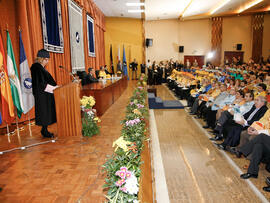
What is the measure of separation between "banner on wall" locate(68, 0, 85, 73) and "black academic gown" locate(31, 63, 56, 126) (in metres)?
4.70

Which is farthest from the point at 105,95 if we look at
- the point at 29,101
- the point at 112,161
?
the point at 112,161

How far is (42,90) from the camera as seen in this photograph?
3.25 meters

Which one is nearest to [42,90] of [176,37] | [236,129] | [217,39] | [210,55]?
[236,129]

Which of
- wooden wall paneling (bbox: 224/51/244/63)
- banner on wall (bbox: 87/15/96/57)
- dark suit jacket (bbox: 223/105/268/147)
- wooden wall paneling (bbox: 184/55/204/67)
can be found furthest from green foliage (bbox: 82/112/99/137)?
wooden wall paneling (bbox: 224/51/244/63)

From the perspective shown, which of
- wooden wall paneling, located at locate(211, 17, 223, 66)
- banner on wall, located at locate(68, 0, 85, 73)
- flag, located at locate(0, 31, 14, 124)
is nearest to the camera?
flag, located at locate(0, 31, 14, 124)

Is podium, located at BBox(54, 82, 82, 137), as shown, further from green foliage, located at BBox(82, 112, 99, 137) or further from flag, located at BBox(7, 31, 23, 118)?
flag, located at BBox(7, 31, 23, 118)

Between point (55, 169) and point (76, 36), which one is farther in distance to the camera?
point (76, 36)

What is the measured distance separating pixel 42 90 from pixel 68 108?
0.50m

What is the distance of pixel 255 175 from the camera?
2637mm

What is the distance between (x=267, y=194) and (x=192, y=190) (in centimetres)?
83

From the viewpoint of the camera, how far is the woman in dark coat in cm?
316

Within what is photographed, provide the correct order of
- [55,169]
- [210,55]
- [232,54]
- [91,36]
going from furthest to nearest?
[210,55], [232,54], [91,36], [55,169]

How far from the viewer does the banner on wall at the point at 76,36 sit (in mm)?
7699

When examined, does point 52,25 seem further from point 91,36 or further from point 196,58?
point 196,58
